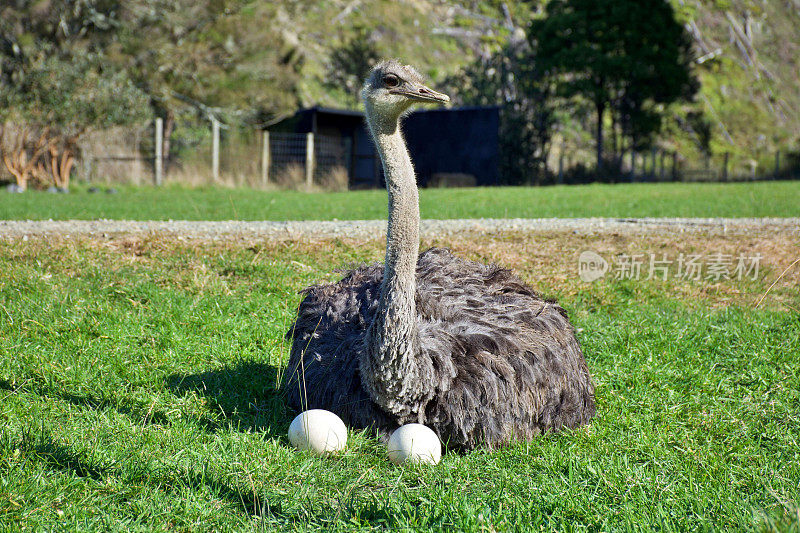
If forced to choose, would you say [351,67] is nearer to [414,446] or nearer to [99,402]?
[99,402]

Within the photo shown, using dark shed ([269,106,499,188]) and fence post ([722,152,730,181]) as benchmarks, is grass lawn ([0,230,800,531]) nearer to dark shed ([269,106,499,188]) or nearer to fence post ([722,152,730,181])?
dark shed ([269,106,499,188])

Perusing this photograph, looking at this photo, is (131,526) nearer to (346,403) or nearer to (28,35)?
(346,403)

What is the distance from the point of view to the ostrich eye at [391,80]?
3386 mm

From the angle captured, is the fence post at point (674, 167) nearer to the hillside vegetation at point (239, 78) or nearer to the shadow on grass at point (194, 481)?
the hillside vegetation at point (239, 78)

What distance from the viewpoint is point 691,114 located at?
1454 inches

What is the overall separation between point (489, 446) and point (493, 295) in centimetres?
100

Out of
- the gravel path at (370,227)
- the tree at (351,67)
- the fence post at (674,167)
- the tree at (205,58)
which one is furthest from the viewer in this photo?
the tree at (351,67)

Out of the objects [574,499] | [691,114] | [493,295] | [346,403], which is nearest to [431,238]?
[493,295]

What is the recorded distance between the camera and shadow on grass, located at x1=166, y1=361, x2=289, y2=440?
12.9 feet

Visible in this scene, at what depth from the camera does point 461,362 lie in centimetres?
371

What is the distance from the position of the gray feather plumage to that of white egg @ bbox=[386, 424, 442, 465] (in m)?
0.12

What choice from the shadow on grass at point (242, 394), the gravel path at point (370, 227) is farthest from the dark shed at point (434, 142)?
the shadow on grass at point (242, 394)

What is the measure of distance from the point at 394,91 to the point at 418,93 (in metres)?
0.11

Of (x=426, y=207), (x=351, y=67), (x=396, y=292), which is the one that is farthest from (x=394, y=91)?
(x=351, y=67)
